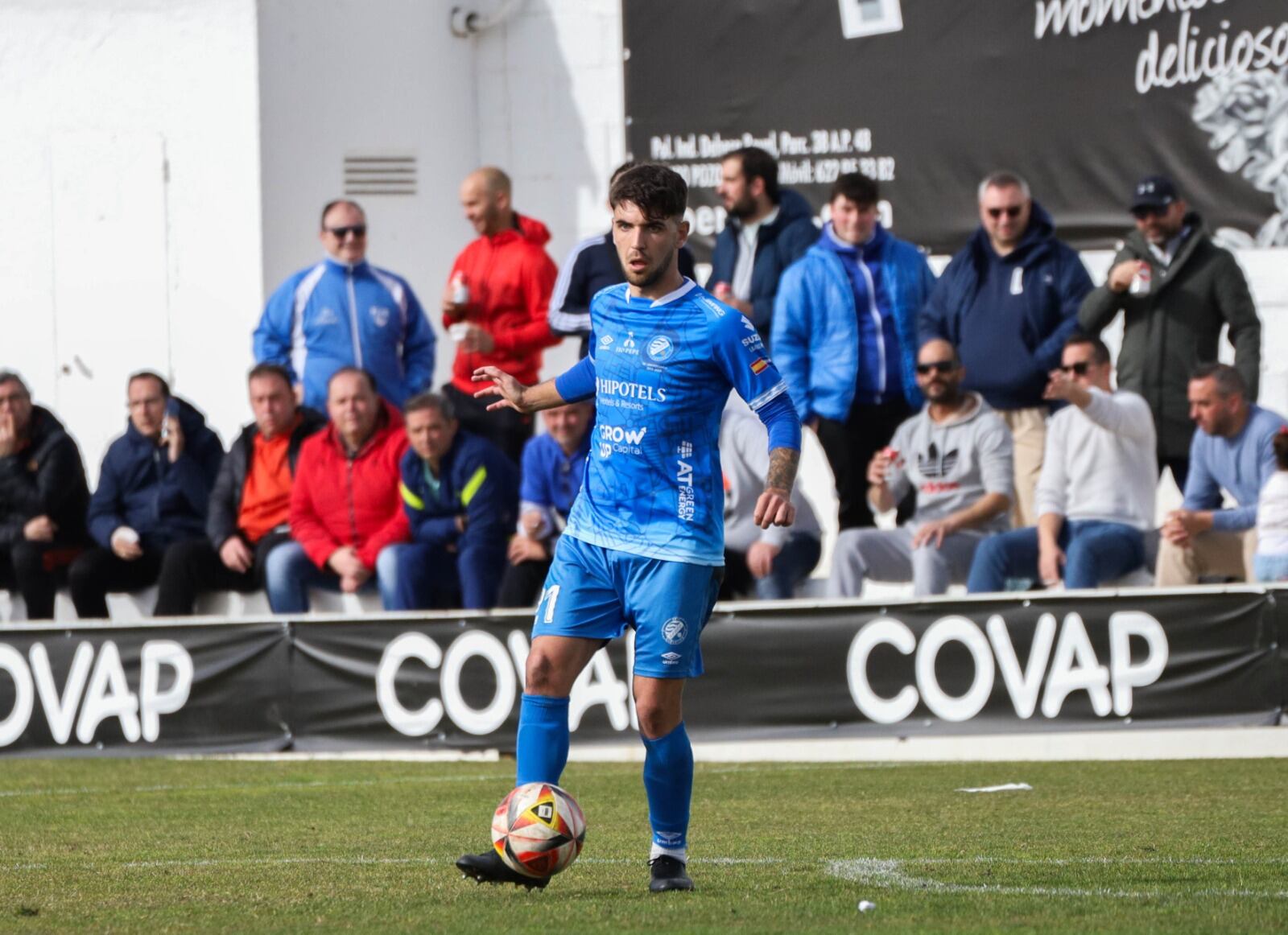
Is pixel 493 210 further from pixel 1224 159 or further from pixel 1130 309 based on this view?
pixel 1224 159

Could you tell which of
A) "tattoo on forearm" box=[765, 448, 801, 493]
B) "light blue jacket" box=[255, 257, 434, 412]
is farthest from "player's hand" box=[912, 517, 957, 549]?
"tattoo on forearm" box=[765, 448, 801, 493]

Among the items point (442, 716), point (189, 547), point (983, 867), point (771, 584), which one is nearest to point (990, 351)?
point (771, 584)

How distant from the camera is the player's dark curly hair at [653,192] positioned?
5355 millimetres

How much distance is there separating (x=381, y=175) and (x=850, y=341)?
5554mm

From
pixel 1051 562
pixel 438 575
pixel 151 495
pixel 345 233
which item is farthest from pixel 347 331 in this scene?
pixel 1051 562

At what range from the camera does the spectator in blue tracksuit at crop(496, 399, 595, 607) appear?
435 inches

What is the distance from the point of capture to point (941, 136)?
1381 cm

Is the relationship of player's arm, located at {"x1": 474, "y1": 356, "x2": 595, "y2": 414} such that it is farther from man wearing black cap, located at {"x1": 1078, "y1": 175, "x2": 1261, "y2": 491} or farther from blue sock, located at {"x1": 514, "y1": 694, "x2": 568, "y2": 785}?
man wearing black cap, located at {"x1": 1078, "y1": 175, "x2": 1261, "y2": 491}

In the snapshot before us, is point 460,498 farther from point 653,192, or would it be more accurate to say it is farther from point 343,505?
point 653,192

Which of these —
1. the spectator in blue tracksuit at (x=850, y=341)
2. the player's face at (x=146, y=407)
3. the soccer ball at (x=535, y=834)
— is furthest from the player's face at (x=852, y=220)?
the soccer ball at (x=535, y=834)

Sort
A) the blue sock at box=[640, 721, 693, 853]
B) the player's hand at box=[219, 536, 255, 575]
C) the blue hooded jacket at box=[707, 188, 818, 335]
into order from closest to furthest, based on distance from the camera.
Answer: the blue sock at box=[640, 721, 693, 853] < the blue hooded jacket at box=[707, 188, 818, 335] < the player's hand at box=[219, 536, 255, 575]

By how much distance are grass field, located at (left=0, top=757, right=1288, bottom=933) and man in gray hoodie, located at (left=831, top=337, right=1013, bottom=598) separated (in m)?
1.25

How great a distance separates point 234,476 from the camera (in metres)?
12.1

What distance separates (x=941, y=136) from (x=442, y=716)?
555 centimetres
